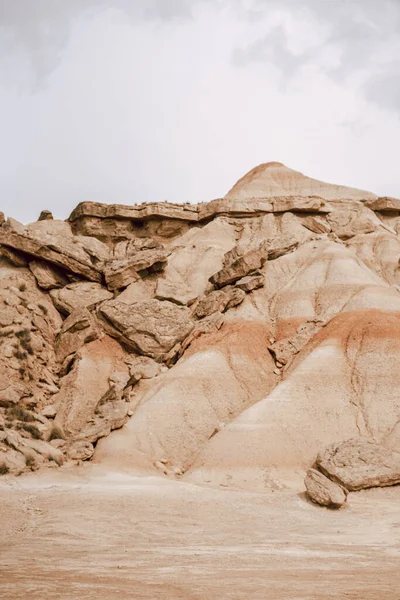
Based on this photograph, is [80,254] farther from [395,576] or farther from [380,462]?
[395,576]

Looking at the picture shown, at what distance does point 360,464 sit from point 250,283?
15.6 meters

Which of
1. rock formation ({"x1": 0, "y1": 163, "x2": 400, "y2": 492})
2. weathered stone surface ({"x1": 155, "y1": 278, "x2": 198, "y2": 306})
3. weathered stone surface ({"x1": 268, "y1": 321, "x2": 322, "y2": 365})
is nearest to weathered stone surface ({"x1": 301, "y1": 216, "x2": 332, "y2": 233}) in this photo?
rock formation ({"x1": 0, "y1": 163, "x2": 400, "y2": 492})

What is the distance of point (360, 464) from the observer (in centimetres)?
2459

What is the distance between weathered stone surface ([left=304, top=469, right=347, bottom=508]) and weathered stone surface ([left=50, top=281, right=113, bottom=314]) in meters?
19.5

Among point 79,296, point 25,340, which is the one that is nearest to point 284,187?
point 79,296

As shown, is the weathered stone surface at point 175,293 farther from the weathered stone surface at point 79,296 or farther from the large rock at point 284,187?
the large rock at point 284,187

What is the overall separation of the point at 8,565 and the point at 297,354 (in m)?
23.3

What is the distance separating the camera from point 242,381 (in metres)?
32.4

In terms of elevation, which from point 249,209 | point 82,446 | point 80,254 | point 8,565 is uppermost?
point 249,209

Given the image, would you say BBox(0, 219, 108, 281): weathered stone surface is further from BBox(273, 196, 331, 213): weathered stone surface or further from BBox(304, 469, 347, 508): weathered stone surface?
BBox(304, 469, 347, 508): weathered stone surface

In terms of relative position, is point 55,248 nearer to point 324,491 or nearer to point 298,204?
point 298,204

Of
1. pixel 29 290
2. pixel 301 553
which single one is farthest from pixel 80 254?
pixel 301 553

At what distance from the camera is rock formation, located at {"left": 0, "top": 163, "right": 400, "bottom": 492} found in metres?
27.2

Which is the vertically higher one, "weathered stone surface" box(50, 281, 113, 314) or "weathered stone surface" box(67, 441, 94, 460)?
"weathered stone surface" box(50, 281, 113, 314)
